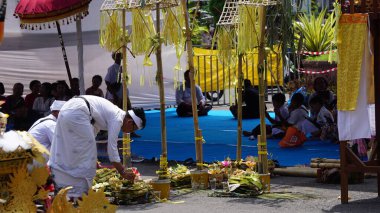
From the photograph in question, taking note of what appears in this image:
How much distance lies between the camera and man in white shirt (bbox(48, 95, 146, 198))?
27.1 ft

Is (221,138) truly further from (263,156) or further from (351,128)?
(351,128)

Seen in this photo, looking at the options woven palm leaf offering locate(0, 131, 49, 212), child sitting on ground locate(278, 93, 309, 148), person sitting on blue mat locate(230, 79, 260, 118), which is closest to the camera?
woven palm leaf offering locate(0, 131, 49, 212)

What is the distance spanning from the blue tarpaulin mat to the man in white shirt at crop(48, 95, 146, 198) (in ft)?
15.7

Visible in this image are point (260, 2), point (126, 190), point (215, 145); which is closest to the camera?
point (126, 190)

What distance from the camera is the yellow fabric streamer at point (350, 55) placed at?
380 inches

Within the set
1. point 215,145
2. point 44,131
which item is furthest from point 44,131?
point 215,145

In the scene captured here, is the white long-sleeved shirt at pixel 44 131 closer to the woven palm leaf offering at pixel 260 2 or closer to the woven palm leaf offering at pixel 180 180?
the woven palm leaf offering at pixel 180 180

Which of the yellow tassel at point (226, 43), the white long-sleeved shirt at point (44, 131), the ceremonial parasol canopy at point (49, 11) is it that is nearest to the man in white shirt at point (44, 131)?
the white long-sleeved shirt at point (44, 131)

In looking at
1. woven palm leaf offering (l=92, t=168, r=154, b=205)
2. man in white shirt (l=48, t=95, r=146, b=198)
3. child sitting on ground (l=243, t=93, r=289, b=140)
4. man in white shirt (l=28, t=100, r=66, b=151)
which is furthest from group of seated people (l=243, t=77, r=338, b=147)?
man in white shirt (l=48, t=95, r=146, b=198)

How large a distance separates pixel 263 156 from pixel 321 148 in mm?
3344

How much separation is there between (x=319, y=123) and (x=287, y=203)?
4.60m

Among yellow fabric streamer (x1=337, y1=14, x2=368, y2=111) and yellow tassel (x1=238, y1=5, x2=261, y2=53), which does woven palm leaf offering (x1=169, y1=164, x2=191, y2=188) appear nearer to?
yellow tassel (x1=238, y1=5, x2=261, y2=53)

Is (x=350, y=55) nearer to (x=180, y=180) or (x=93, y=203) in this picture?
(x=180, y=180)

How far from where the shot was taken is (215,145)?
14.7m
